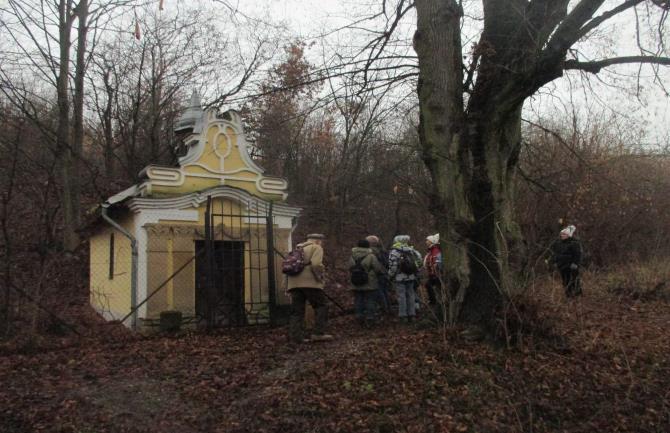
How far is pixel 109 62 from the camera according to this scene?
18906 mm

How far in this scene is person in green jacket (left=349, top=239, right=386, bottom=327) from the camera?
9.62 m

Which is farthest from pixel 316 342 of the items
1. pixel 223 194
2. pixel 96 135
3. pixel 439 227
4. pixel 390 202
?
pixel 96 135

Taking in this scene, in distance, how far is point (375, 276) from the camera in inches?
381

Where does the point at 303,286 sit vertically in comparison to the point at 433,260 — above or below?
below

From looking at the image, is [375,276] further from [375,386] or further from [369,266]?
[375,386]

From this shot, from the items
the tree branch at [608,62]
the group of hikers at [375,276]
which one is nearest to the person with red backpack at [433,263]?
the group of hikers at [375,276]

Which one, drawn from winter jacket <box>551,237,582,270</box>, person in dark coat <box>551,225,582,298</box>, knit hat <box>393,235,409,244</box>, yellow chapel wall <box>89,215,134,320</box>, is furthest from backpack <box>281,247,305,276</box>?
winter jacket <box>551,237,582,270</box>

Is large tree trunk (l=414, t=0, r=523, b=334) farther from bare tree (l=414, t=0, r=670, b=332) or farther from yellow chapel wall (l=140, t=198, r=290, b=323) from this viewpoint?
yellow chapel wall (l=140, t=198, r=290, b=323)

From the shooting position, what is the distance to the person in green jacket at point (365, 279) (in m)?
9.62

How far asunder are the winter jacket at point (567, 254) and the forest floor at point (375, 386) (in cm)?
319

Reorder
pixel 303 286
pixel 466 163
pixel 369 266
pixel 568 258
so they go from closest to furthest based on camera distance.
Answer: pixel 466 163
pixel 303 286
pixel 369 266
pixel 568 258

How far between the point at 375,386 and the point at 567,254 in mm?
6846

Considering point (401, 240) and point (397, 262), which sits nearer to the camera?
point (397, 262)

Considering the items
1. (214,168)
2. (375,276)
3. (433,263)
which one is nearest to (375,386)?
(375,276)
